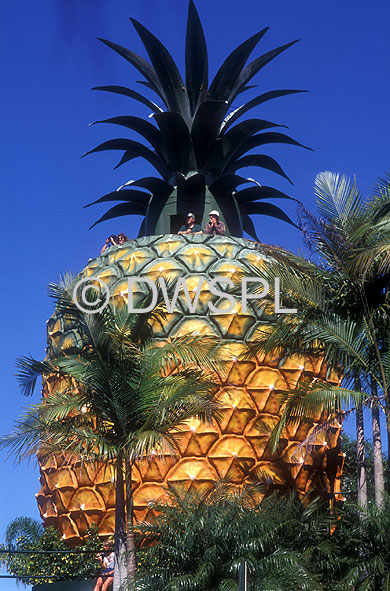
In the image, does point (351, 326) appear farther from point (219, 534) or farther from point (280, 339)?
point (219, 534)

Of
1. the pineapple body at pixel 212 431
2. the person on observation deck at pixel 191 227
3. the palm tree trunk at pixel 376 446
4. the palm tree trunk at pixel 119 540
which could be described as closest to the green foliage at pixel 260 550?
the palm tree trunk at pixel 119 540

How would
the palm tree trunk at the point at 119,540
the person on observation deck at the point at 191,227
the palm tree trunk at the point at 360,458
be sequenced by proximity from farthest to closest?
1. the person on observation deck at the point at 191,227
2. the palm tree trunk at the point at 360,458
3. the palm tree trunk at the point at 119,540

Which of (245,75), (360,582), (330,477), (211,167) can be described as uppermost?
(245,75)

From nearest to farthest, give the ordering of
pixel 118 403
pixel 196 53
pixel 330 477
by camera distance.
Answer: pixel 118 403
pixel 330 477
pixel 196 53

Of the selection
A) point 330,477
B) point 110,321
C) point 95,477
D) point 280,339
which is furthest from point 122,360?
point 330,477

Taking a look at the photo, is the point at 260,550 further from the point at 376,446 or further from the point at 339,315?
the point at 339,315

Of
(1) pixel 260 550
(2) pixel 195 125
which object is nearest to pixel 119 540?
(1) pixel 260 550

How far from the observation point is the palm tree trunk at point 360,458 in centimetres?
1323

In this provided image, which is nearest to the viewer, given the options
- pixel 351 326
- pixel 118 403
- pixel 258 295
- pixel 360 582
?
pixel 360 582

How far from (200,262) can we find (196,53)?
17.7 feet

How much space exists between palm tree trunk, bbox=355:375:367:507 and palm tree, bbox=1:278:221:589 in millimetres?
2803

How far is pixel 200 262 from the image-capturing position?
16719 millimetres

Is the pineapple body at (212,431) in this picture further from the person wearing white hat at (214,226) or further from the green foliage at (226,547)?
the green foliage at (226,547)

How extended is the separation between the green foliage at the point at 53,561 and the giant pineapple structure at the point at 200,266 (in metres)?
0.30
